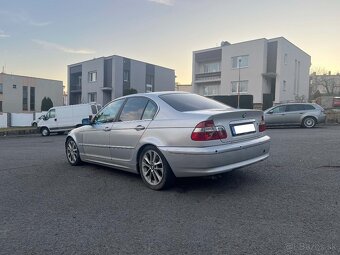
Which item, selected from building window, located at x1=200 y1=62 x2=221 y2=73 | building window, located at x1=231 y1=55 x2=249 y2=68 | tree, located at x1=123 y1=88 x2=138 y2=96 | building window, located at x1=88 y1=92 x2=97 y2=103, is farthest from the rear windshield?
building window, located at x1=88 y1=92 x2=97 y2=103

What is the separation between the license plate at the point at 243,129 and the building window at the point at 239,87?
96.9 feet

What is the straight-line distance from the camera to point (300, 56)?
38.1 m

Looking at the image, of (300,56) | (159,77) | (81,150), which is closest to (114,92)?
(159,77)

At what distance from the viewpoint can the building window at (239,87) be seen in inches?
1336

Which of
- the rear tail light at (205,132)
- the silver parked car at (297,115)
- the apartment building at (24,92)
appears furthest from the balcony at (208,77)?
the apartment building at (24,92)

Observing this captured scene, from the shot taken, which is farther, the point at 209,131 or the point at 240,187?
the point at 240,187

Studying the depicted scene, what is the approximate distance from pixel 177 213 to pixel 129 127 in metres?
2.04

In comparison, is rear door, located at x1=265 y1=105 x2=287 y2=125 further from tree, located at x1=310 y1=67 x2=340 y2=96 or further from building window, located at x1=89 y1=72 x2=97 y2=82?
tree, located at x1=310 y1=67 x2=340 y2=96

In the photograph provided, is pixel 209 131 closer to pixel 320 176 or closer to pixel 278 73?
pixel 320 176

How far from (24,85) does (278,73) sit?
149 ft

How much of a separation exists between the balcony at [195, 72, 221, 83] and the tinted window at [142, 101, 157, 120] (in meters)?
32.4

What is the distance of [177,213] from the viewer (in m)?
3.89

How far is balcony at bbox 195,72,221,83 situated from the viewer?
36.8 m

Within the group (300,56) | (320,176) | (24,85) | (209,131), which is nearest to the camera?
(209,131)
